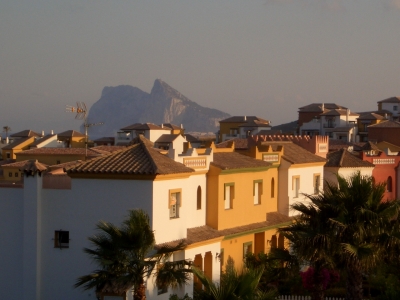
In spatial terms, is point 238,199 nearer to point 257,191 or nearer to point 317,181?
point 257,191

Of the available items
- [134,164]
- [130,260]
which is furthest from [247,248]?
[130,260]

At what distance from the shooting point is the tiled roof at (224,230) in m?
31.2

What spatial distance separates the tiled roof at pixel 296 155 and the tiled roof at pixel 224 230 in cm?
318

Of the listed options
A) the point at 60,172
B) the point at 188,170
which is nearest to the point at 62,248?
the point at 60,172

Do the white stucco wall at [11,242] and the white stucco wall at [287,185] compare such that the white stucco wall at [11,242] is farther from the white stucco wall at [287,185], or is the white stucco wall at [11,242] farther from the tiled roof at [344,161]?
the tiled roof at [344,161]

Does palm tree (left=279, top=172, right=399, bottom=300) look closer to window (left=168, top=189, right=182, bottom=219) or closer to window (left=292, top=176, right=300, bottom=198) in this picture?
window (left=168, top=189, right=182, bottom=219)

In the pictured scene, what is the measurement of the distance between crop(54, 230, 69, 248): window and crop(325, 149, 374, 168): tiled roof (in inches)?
873

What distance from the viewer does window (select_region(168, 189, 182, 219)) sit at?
29377 mm

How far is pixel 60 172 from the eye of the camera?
31609 millimetres

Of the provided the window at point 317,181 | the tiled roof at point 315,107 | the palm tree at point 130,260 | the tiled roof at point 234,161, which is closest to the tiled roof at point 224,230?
the tiled roof at point 234,161

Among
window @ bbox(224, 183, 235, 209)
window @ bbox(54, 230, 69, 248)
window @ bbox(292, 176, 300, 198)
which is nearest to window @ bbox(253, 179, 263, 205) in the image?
window @ bbox(224, 183, 235, 209)

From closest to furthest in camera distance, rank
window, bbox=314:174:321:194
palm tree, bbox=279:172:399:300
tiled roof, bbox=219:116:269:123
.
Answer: palm tree, bbox=279:172:399:300
window, bbox=314:174:321:194
tiled roof, bbox=219:116:269:123

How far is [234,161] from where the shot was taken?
3625 centimetres

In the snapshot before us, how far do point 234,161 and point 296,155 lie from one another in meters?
8.30
